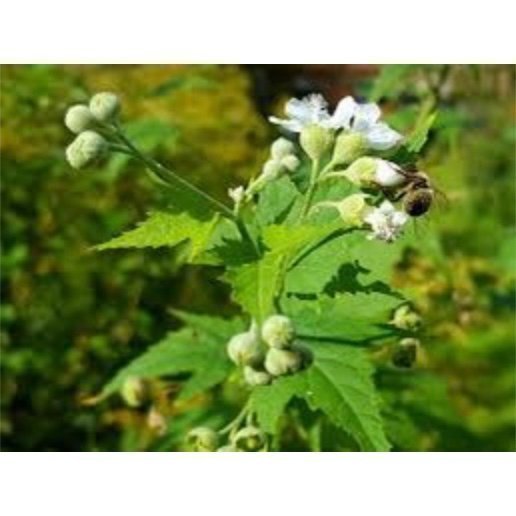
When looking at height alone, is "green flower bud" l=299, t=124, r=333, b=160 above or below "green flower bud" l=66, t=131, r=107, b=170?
above

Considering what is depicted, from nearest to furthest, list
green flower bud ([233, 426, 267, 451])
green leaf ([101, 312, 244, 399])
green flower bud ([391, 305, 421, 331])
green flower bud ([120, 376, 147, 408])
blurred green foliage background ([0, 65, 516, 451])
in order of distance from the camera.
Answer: green flower bud ([233, 426, 267, 451]), green flower bud ([391, 305, 421, 331]), green leaf ([101, 312, 244, 399]), green flower bud ([120, 376, 147, 408]), blurred green foliage background ([0, 65, 516, 451])

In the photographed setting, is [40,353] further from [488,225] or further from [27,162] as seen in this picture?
[488,225]

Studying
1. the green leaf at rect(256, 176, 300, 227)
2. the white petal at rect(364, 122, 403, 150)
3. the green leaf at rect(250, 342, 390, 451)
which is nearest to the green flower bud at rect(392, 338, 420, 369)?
the green leaf at rect(250, 342, 390, 451)

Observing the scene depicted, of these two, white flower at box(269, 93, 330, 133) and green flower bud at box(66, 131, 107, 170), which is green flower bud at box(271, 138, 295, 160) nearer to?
white flower at box(269, 93, 330, 133)

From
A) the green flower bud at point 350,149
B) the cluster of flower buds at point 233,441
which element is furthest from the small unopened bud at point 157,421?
the green flower bud at point 350,149

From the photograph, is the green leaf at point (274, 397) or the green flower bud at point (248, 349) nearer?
the green flower bud at point (248, 349)

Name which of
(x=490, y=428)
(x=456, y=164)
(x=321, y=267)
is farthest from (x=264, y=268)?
(x=490, y=428)

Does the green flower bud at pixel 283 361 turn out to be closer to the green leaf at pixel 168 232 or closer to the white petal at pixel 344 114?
the green leaf at pixel 168 232
